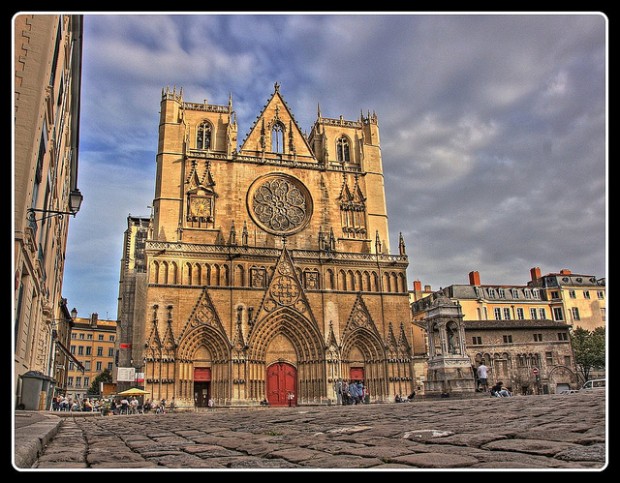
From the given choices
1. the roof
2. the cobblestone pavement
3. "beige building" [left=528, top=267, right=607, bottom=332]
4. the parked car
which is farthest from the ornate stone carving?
"beige building" [left=528, top=267, right=607, bottom=332]

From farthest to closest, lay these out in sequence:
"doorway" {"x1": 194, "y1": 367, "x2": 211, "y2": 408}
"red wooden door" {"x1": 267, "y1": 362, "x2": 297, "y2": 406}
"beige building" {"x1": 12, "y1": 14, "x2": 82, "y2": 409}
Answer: "red wooden door" {"x1": 267, "y1": 362, "x2": 297, "y2": 406} < "doorway" {"x1": 194, "y1": 367, "x2": 211, "y2": 408} < "beige building" {"x1": 12, "y1": 14, "x2": 82, "y2": 409}

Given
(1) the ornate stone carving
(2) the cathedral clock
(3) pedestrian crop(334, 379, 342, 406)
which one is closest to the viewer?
(3) pedestrian crop(334, 379, 342, 406)

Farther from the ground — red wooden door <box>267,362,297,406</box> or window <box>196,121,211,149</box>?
window <box>196,121,211,149</box>

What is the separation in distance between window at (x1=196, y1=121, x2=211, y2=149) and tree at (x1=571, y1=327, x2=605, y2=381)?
3506cm

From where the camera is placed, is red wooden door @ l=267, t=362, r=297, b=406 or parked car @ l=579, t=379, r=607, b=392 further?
red wooden door @ l=267, t=362, r=297, b=406

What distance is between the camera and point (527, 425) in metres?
6.73

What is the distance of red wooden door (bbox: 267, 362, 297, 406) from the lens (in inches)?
1224

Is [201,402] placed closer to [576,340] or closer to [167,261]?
[167,261]

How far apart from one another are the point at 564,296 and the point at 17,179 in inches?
2090

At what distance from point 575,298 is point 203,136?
133 feet

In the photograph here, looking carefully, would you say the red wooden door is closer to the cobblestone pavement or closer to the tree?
the cobblestone pavement

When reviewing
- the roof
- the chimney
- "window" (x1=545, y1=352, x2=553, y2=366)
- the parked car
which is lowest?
the parked car
